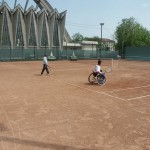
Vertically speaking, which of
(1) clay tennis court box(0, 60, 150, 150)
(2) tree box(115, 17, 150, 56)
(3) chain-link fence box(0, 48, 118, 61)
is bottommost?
(1) clay tennis court box(0, 60, 150, 150)

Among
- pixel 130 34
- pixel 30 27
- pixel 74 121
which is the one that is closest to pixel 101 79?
pixel 74 121

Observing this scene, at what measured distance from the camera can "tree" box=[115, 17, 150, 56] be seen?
84.6m

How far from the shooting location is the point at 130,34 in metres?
85.8

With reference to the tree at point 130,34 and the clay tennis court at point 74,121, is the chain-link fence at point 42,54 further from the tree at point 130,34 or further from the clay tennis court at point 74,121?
the clay tennis court at point 74,121

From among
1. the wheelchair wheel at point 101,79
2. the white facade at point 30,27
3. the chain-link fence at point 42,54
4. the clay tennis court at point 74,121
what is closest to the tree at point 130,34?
the white facade at point 30,27

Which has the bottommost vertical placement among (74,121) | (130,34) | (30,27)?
(74,121)

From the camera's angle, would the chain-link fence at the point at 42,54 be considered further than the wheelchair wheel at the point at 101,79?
Yes

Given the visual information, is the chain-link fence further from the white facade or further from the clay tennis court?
the clay tennis court

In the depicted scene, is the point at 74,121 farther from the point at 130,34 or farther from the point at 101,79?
the point at 130,34

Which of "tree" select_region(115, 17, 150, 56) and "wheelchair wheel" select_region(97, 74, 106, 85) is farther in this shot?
"tree" select_region(115, 17, 150, 56)

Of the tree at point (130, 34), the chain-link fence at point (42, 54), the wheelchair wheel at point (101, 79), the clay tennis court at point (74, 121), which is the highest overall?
the tree at point (130, 34)

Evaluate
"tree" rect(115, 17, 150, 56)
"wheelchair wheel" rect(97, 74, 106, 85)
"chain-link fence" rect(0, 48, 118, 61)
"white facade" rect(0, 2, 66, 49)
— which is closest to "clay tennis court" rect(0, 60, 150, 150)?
"wheelchair wheel" rect(97, 74, 106, 85)

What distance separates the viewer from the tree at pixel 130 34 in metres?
84.6

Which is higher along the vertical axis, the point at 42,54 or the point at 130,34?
the point at 130,34
